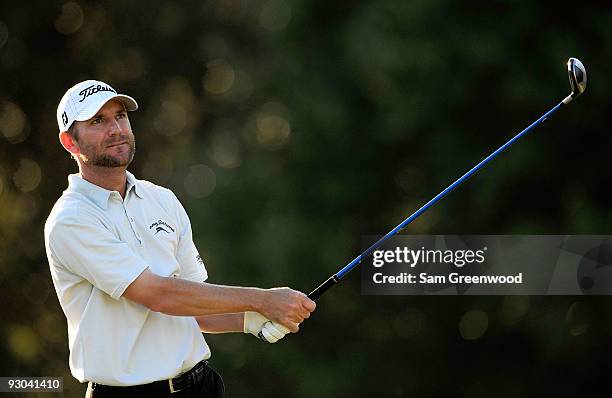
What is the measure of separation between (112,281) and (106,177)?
28cm

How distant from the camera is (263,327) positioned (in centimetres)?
224

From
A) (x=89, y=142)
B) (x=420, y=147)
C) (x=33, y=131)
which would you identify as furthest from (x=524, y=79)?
(x=89, y=142)

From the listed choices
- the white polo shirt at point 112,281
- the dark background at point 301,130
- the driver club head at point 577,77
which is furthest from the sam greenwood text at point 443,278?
the white polo shirt at point 112,281

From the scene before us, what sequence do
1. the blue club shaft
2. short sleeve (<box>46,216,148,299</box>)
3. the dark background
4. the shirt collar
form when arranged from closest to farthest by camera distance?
short sleeve (<box>46,216,148,299</box>), the shirt collar, the blue club shaft, the dark background

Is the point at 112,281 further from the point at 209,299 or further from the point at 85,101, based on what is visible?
→ the point at 85,101

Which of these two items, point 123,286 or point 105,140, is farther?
point 105,140

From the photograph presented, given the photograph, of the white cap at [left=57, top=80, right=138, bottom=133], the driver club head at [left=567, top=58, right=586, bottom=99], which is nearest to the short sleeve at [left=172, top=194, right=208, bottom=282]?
the white cap at [left=57, top=80, right=138, bottom=133]

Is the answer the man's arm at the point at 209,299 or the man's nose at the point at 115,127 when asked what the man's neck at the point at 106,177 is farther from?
the man's arm at the point at 209,299

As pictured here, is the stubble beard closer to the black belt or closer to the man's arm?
the man's arm

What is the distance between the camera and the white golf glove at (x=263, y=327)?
2.19m

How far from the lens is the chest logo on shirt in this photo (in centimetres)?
221

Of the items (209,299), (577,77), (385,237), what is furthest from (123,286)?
(577,77)

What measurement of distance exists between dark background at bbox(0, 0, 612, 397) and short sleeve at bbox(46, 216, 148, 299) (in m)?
2.03

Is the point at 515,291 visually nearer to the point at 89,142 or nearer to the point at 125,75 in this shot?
the point at 125,75
